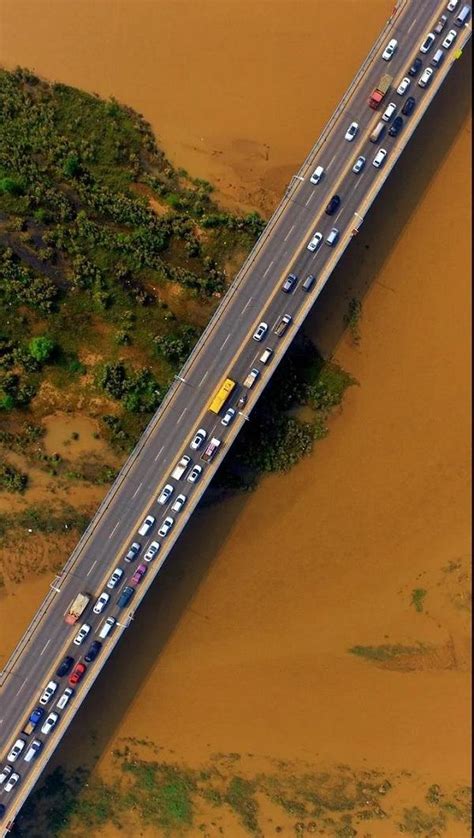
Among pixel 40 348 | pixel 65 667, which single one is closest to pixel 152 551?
pixel 65 667

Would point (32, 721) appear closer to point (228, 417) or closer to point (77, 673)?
point (77, 673)

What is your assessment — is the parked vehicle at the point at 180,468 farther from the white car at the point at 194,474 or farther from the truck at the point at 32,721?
the truck at the point at 32,721

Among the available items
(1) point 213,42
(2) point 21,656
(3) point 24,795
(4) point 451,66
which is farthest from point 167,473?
(4) point 451,66

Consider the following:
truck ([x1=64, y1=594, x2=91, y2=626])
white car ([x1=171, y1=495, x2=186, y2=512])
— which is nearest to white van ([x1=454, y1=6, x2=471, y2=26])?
white car ([x1=171, y1=495, x2=186, y2=512])

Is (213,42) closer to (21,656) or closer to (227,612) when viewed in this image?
(227,612)

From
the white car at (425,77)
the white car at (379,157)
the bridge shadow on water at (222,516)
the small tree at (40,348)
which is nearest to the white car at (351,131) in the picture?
the white car at (379,157)
